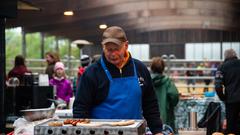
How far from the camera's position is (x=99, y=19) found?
17.8m

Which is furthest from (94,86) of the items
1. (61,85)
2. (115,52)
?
(61,85)

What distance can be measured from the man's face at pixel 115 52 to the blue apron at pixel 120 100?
113 millimetres

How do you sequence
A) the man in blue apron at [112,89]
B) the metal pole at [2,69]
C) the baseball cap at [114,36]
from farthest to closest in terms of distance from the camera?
1. the metal pole at [2,69]
2. the man in blue apron at [112,89]
3. the baseball cap at [114,36]

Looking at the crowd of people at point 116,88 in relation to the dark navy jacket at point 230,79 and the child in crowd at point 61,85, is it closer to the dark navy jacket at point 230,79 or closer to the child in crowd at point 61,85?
the child in crowd at point 61,85

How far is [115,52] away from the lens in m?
3.06

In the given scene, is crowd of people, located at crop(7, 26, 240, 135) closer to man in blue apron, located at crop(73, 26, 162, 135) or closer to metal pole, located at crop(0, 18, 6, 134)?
man in blue apron, located at crop(73, 26, 162, 135)

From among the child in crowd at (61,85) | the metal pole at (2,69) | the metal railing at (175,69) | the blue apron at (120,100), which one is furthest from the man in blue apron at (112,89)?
the metal railing at (175,69)

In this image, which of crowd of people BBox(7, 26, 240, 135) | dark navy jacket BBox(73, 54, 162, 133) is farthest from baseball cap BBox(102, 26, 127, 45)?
dark navy jacket BBox(73, 54, 162, 133)

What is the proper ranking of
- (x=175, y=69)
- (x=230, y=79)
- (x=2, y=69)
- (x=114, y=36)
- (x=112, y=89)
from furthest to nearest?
(x=175, y=69) < (x=230, y=79) < (x=2, y=69) < (x=112, y=89) < (x=114, y=36)

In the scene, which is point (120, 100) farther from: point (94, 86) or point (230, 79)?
point (230, 79)

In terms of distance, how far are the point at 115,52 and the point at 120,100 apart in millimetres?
326

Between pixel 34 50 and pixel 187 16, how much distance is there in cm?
4810

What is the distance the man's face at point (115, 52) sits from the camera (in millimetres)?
3023

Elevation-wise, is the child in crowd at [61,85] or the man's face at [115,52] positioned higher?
the man's face at [115,52]
